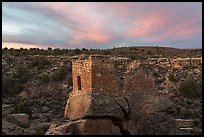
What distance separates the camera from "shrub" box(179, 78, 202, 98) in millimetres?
25406

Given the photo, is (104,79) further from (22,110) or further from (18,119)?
(22,110)

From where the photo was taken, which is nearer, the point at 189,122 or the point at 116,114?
the point at 116,114

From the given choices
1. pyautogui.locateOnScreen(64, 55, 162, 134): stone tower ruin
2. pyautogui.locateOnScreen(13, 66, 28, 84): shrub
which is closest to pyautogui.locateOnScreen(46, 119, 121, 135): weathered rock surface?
pyautogui.locateOnScreen(64, 55, 162, 134): stone tower ruin

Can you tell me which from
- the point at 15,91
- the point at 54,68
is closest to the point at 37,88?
the point at 15,91

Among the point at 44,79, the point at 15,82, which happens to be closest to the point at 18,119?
the point at 44,79

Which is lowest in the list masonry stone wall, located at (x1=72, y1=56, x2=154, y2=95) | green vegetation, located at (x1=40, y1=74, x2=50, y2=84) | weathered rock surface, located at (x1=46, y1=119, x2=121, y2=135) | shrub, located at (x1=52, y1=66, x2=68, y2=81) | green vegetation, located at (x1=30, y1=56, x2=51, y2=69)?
green vegetation, located at (x1=40, y1=74, x2=50, y2=84)

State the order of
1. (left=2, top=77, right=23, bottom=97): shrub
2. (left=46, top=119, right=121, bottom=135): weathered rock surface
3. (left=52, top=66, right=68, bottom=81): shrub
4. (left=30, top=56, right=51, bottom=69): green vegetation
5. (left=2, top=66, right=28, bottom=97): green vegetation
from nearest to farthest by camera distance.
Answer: (left=46, top=119, right=121, bottom=135): weathered rock surface < (left=2, top=77, right=23, bottom=97): shrub < (left=2, top=66, right=28, bottom=97): green vegetation < (left=52, top=66, right=68, bottom=81): shrub < (left=30, top=56, right=51, bottom=69): green vegetation

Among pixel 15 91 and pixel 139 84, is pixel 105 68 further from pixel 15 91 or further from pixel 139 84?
pixel 15 91

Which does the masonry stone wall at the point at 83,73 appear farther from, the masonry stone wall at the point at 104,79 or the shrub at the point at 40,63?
the shrub at the point at 40,63

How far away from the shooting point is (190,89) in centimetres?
2541

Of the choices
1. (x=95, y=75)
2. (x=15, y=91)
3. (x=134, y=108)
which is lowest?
(x=15, y=91)

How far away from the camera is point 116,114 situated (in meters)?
11.5

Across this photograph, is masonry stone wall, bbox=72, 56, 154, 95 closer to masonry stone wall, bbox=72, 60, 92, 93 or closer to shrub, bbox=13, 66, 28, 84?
masonry stone wall, bbox=72, 60, 92, 93

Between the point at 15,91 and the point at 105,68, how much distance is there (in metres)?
20.7
